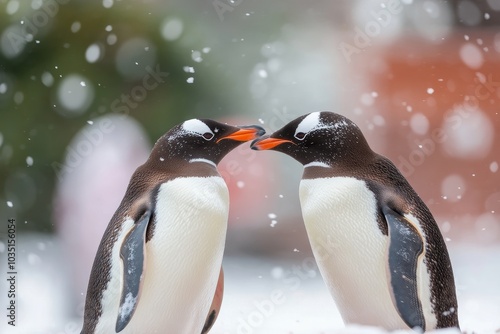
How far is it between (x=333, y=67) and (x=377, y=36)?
0.27 feet

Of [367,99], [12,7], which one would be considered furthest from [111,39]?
[367,99]

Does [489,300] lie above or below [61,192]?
below

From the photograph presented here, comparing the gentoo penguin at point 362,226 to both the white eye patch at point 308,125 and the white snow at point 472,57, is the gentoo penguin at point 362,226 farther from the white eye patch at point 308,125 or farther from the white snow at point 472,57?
the white snow at point 472,57

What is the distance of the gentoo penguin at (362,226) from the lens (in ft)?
2.71

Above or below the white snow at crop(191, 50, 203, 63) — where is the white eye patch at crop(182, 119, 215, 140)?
below

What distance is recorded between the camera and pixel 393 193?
2.84ft

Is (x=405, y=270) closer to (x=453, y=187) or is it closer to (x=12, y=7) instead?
(x=453, y=187)

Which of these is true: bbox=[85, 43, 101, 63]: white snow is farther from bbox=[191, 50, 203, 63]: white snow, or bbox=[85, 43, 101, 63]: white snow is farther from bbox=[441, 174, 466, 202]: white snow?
bbox=[441, 174, 466, 202]: white snow

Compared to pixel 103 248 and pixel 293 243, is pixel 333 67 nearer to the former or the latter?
pixel 293 243

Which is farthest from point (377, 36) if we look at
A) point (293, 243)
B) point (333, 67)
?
point (293, 243)

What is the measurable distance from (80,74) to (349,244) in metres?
0.48

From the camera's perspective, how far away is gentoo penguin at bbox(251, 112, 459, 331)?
83cm

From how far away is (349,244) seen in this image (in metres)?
0.86

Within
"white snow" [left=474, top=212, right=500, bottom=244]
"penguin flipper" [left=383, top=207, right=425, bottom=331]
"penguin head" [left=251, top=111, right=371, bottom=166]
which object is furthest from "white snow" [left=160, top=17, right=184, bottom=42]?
"white snow" [left=474, top=212, right=500, bottom=244]
